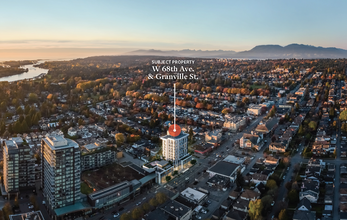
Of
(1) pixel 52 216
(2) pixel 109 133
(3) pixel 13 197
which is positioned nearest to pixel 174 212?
(1) pixel 52 216

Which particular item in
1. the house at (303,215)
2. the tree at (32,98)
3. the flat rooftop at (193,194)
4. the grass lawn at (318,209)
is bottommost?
the grass lawn at (318,209)

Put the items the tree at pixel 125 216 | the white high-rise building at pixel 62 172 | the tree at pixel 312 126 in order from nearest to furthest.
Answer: the tree at pixel 125 216
the white high-rise building at pixel 62 172
the tree at pixel 312 126

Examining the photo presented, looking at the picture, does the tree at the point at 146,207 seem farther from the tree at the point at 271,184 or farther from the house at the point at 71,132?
→ the house at the point at 71,132

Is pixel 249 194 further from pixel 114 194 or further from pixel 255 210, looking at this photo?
pixel 114 194

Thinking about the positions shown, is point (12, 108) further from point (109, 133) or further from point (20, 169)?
point (20, 169)

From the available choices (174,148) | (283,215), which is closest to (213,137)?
Result: (174,148)

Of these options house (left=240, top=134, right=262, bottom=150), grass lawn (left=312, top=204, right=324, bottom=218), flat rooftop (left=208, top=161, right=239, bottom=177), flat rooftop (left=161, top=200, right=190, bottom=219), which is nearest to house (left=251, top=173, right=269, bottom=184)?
flat rooftop (left=208, top=161, right=239, bottom=177)

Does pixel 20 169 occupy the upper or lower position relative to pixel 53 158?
lower

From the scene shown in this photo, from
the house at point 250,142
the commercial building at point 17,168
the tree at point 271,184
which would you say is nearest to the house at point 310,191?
the tree at point 271,184
